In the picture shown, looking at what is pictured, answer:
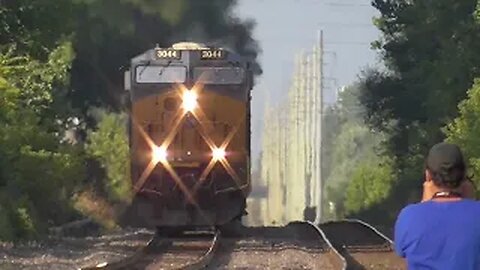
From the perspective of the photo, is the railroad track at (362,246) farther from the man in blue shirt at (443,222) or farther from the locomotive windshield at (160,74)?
the man in blue shirt at (443,222)

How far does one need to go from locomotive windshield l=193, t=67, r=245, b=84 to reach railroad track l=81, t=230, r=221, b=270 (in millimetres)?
3151

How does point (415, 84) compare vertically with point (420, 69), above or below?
below

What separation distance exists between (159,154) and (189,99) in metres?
1.30

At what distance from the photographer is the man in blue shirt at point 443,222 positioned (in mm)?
5211

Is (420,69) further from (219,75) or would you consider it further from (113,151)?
(219,75)

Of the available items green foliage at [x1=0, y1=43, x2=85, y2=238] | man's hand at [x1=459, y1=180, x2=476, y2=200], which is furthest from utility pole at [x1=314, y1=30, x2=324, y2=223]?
man's hand at [x1=459, y1=180, x2=476, y2=200]

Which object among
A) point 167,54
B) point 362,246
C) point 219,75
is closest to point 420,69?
point 219,75

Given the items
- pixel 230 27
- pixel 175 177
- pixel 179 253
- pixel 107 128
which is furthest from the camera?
pixel 107 128

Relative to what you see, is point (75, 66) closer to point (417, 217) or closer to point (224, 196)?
point (224, 196)

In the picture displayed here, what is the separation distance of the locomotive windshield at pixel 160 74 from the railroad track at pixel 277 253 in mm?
3479

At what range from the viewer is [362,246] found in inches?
934

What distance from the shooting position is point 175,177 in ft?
80.3

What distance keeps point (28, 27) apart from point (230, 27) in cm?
1940

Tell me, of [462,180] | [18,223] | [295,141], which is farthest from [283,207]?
[462,180]
